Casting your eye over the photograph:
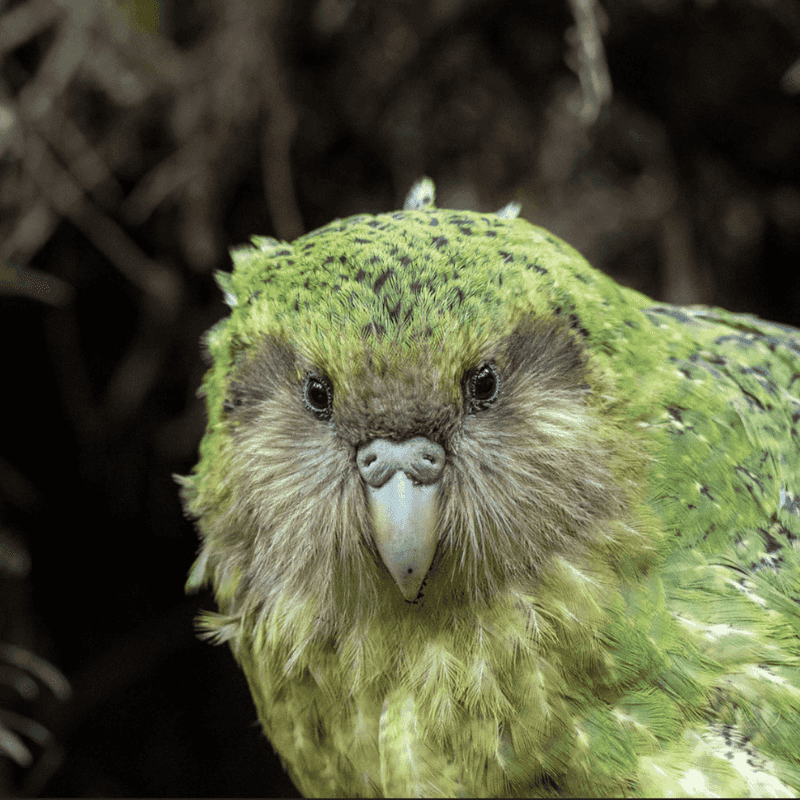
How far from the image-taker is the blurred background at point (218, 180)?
7.70 feet

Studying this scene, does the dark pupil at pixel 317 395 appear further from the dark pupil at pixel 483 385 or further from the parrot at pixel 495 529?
the dark pupil at pixel 483 385

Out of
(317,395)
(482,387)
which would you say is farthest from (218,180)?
(482,387)

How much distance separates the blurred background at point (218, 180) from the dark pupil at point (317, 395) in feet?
4.47

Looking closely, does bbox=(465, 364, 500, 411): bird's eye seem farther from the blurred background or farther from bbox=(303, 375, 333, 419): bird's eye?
the blurred background

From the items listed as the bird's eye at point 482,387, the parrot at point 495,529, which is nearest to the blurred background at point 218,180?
the parrot at point 495,529

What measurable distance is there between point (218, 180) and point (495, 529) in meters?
1.83

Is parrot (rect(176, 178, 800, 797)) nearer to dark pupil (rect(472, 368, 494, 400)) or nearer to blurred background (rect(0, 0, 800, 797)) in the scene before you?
dark pupil (rect(472, 368, 494, 400))

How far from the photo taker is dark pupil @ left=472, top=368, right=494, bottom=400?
1063mm

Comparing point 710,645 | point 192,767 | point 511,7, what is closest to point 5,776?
point 192,767

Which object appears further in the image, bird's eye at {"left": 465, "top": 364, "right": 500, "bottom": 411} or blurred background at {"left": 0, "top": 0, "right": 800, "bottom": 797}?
blurred background at {"left": 0, "top": 0, "right": 800, "bottom": 797}

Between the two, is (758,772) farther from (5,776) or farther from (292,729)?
(5,776)

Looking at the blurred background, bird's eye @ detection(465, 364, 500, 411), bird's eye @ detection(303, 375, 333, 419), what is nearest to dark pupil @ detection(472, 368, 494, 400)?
bird's eye @ detection(465, 364, 500, 411)

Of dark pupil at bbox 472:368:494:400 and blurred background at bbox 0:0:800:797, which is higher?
blurred background at bbox 0:0:800:797

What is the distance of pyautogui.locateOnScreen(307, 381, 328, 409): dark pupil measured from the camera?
1.10 metres
